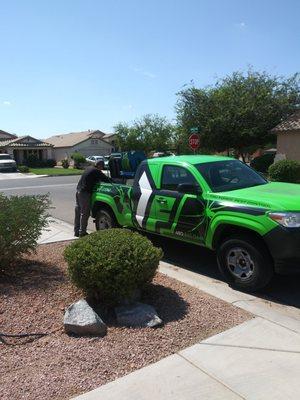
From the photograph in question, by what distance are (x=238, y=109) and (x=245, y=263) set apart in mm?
21591

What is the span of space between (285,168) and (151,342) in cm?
1495

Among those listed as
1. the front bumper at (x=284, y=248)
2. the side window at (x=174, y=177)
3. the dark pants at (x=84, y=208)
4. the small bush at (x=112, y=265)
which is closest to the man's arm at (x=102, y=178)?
the dark pants at (x=84, y=208)

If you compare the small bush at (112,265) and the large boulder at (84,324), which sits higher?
the small bush at (112,265)

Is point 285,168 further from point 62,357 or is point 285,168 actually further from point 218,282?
point 62,357

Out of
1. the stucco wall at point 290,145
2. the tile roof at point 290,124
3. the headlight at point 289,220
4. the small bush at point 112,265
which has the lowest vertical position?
the small bush at point 112,265

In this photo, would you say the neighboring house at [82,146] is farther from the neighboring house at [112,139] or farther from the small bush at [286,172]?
the small bush at [286,172]

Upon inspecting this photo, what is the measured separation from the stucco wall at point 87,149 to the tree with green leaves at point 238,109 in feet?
140

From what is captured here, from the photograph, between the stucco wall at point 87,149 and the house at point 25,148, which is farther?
the stucco wall at point 87,149

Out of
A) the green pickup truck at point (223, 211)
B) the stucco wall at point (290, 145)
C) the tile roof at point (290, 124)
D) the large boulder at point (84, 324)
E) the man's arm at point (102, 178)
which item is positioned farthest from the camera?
the stucco wall at point (290, 145)

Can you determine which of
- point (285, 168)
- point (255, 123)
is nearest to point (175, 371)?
point (285, 168)

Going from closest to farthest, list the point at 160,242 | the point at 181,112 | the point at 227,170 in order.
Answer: the point at 227,170 < the point at 160,242 < the point at 181,112

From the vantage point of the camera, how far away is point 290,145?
23750 millimetres

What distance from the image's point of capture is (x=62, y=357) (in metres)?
3.63

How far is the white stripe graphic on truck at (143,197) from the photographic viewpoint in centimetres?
717
